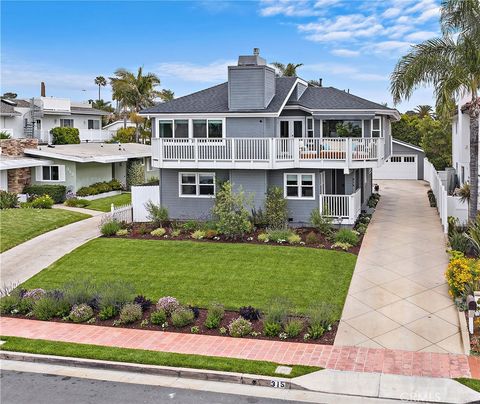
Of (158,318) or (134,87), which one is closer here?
(158,318)

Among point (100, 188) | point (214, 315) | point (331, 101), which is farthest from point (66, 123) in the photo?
point (214, 315)

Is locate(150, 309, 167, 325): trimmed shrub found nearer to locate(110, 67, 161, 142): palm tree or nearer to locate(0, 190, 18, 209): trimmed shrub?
locate(0, 190, 18, 209): trimmed shrub

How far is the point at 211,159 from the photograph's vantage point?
81.4ft

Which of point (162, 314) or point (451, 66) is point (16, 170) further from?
point (451, 66)

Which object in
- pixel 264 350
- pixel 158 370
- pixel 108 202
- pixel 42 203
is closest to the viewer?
pixel 158 370

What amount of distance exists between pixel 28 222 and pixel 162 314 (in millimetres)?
13567

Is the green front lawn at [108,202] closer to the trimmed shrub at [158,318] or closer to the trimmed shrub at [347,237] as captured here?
the trimmed shrub at [347,237]

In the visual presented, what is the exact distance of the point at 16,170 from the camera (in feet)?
110

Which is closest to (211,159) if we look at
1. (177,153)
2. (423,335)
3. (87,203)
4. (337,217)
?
(177,153)

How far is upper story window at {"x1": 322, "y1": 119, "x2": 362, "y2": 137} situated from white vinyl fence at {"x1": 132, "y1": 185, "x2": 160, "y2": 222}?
8371mm

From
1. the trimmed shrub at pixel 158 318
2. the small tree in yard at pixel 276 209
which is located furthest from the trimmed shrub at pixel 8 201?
the trimmed shrub at pixel 158 318

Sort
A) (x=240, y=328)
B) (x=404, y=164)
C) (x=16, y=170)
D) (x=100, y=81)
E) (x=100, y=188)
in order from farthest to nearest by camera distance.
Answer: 1. (x=100, y=81)
2. (x=404, y=164)
3. (x=100, y=188)
4. (x=16, y=170)
5. (x=240, y=328)

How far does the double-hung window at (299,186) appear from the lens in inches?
983

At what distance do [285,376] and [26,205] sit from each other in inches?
890
